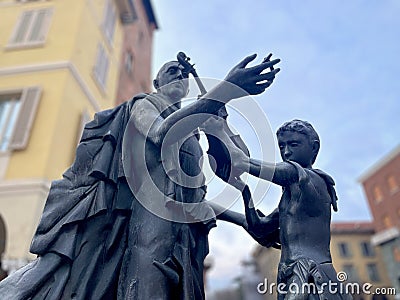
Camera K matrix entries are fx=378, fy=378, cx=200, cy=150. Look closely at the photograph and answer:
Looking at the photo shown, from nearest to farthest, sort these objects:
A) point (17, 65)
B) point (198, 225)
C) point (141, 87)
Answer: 1. point (198, 225)
2. point (17, 65)
3. point (141, 87)

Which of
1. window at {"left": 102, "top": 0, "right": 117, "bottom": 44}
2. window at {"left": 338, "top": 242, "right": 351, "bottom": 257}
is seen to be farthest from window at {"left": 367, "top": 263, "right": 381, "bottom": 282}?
window at {"left": 102, "top": 0, "right": 117, "bottom": 44}

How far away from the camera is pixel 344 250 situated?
38.3 meters

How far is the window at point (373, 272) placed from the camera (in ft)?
124

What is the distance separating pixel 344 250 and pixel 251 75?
4032 cm

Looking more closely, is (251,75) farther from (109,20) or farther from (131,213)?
(109,20)

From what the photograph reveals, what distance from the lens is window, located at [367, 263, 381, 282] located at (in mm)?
37688

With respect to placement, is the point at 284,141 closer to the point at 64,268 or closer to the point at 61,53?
the point at 64,268

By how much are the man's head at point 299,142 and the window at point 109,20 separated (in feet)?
46.2

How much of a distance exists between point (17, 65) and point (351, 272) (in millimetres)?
36952

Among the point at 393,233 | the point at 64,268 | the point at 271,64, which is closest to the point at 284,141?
the point at 271,64

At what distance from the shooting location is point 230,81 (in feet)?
7.16

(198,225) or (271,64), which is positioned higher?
(271,64)

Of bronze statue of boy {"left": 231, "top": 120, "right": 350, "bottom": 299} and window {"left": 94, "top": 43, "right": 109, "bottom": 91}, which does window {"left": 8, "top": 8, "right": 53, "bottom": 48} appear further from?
bronze statue of boy {"left": 231, "top": 120, "right": 350, "bottom": 299}

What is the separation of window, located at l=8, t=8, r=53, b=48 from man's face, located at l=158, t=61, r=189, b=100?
426 inches
